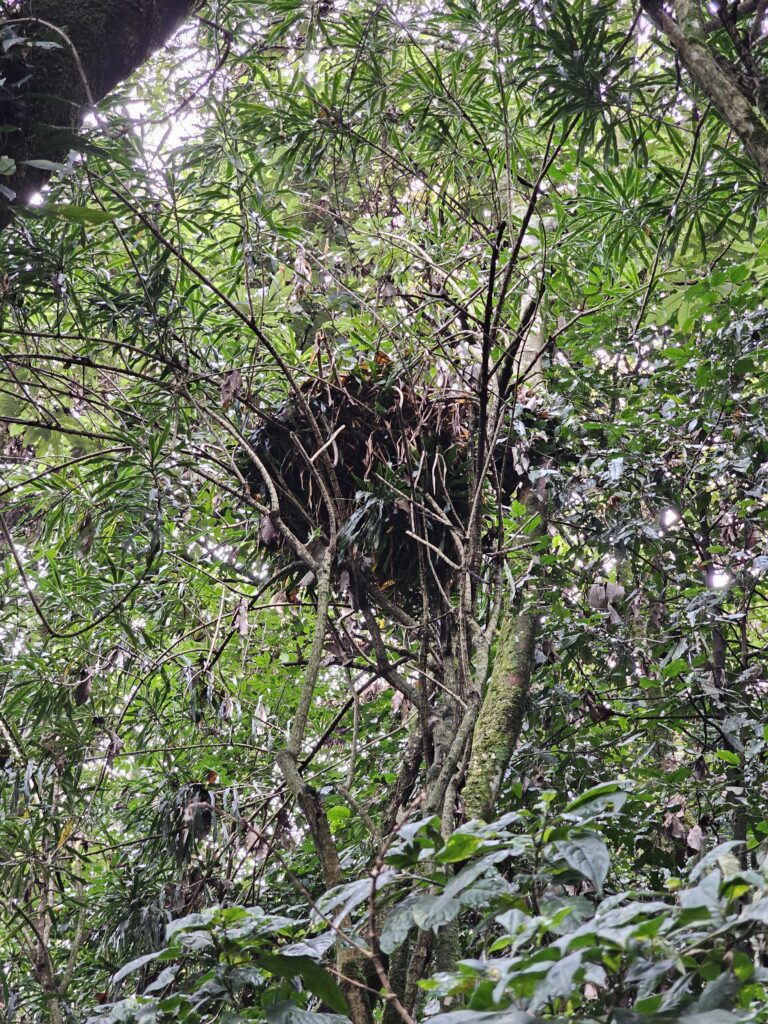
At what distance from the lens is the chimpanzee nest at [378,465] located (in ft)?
7.70

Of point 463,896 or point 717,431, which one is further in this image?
point 717,431

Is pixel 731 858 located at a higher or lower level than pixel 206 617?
lower

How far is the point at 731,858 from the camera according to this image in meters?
0.89

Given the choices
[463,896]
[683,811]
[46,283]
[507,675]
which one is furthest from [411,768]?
[46,283]

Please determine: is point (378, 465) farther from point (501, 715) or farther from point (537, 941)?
point (537, 941)

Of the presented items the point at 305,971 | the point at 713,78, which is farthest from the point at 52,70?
the point at 305,971

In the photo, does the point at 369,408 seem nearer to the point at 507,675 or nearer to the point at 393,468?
the point at 393,468

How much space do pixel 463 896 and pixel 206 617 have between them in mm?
2341

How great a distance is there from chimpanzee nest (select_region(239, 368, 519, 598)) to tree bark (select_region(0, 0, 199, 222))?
960mm

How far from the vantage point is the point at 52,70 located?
1469mm

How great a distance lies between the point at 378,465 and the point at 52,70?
4.23 ft

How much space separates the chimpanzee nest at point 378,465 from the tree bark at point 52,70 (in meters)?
0.96

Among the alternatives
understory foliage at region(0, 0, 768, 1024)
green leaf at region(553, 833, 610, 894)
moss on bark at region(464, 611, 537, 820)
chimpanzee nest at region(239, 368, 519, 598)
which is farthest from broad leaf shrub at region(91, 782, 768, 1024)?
chimpanzee nest at region(239, 368, 519, 598)

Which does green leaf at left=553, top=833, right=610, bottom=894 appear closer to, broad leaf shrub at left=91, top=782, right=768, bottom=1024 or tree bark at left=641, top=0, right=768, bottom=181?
broad leaf shrub at left=91, top=782, right=768, bottom=1024
